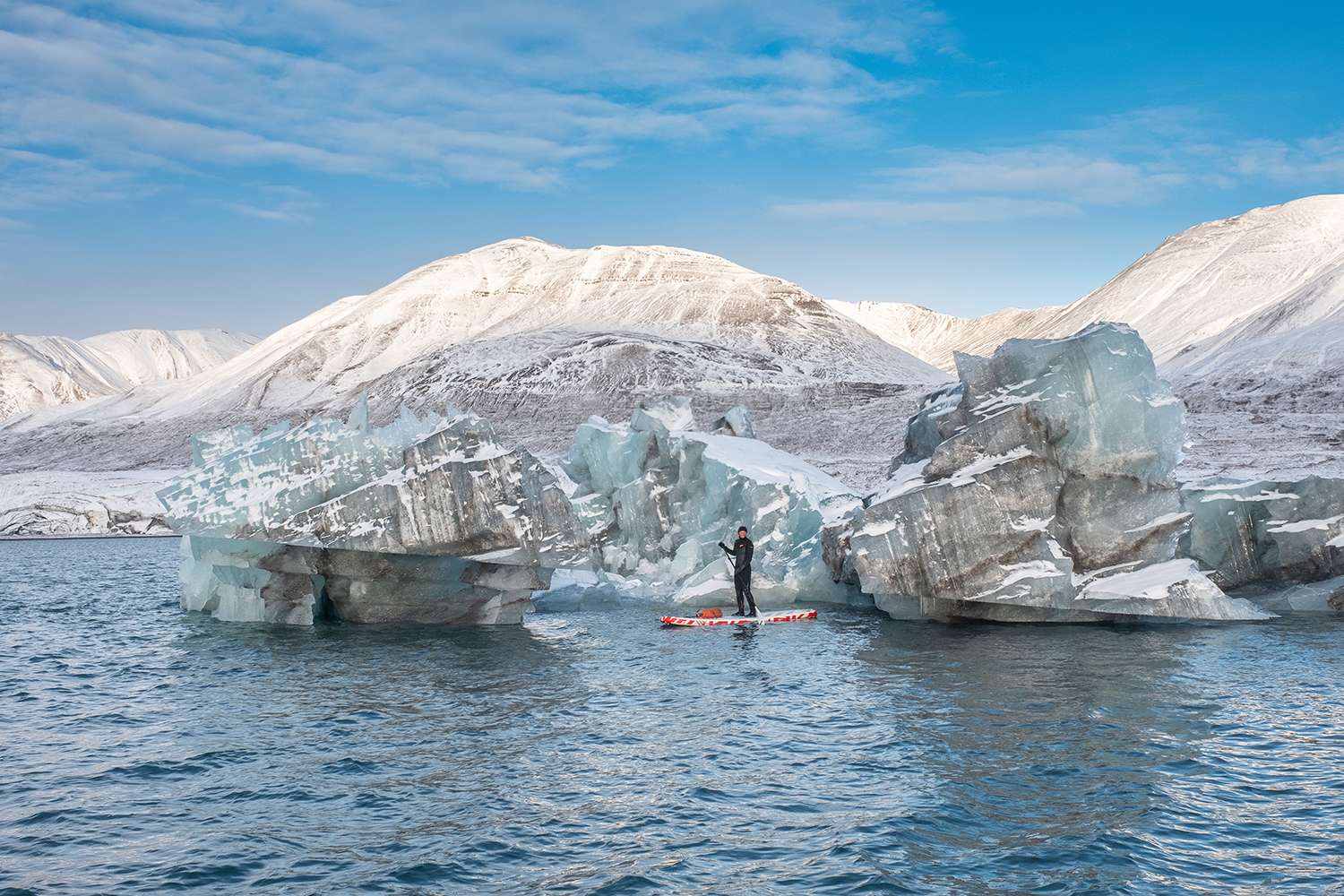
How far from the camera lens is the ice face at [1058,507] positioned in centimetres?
2383

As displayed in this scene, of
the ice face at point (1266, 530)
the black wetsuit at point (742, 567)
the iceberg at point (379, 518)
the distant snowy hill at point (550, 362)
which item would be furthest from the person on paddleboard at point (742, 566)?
the distant snowy hill at point (550, 362)

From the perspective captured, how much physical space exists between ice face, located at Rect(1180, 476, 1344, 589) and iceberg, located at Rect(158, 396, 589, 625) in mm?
16346

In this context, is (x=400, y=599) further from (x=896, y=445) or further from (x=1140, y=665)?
(x=896, y=445)

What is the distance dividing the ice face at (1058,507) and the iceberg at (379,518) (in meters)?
7.93

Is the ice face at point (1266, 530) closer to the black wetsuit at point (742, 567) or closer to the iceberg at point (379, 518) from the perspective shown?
the black wetsuit at point (742, 567)

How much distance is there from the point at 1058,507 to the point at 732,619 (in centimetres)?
827

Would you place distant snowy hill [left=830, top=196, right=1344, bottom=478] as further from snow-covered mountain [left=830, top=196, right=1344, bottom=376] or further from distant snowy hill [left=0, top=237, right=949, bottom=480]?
distant snowy hill [left=0, top=237, right=949, bottom=480]

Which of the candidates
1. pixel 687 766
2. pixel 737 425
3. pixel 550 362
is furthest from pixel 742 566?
pixel 550 362

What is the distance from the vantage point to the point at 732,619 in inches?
1050

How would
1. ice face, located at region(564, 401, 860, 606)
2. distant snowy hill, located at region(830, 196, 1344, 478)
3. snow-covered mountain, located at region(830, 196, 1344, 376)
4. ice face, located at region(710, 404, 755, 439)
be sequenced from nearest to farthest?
ice face, located at region(564, 401, 860, 606)
ice face, located at region(710, 404, 755, 439)
distant snowy hill, located at region(830, 196, 1344, 478)
snow-covered mountain, located at region(830, 196, 1344, 376)

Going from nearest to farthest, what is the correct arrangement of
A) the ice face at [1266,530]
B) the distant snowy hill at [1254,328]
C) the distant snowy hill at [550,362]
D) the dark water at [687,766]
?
1. the dark water at [687,766]
2. the ice face at [1266,530]
3. the distant snowy hill at [1254,328]
4. the distant snowy hill at [550,362]

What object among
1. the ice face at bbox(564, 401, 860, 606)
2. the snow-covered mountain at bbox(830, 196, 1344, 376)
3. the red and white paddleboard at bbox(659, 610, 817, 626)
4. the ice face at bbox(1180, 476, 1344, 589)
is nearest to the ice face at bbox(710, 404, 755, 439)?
the ice face at bbox(564, 401, 860, 606)

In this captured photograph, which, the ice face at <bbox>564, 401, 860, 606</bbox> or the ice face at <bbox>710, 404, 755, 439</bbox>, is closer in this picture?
the ice face at <bbox>564, 401, 860, 606</bbox>

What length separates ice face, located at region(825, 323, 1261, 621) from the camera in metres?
23.8
